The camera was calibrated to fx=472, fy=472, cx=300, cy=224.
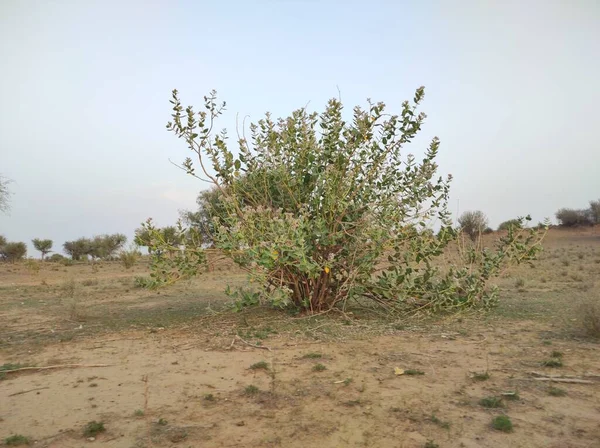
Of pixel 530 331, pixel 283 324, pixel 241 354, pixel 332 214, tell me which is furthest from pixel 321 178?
pixel 530 331

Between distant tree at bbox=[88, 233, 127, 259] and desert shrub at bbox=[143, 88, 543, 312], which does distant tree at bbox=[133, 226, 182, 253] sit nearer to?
desert shrub at bbox=[143, 88, 543, 312]

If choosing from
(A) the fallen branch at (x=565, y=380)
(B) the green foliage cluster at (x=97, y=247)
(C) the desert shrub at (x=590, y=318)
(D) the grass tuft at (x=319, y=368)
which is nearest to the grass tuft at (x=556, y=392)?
(A) the fallen branch at (x=565, y=380)

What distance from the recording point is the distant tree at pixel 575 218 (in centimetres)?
3812

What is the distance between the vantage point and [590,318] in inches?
215

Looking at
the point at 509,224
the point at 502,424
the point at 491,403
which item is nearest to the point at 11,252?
the point at 509,224

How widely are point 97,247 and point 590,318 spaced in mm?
32548

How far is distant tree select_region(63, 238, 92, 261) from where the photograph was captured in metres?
34.4

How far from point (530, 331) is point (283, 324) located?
126 inches

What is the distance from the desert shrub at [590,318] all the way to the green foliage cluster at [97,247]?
30822 mm

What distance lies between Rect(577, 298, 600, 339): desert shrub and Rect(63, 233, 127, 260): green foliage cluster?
1213 inches

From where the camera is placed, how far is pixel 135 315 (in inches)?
322

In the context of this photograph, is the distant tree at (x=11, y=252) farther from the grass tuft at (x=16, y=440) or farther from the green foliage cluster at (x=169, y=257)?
the grass tuft at (x=16, y=440)

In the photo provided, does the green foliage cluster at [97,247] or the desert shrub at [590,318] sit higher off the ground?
the green foliage cluster at [97,247]

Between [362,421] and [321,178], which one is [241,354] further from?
[321,178]
